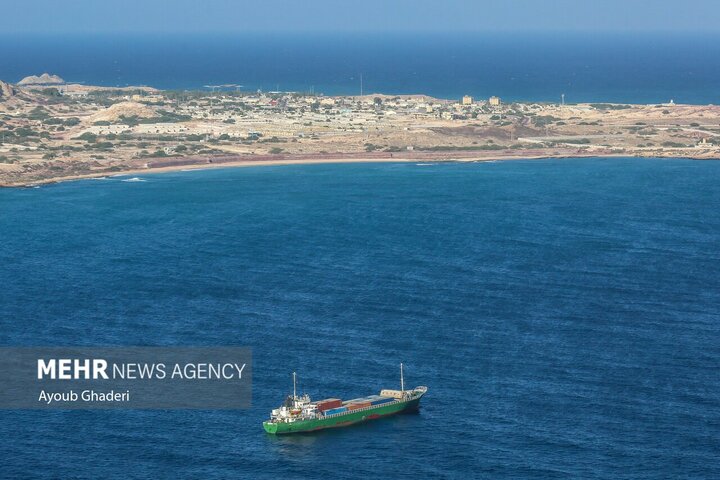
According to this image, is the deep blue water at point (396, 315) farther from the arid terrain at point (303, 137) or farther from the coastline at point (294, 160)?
the arid terrain at point (303, 137)

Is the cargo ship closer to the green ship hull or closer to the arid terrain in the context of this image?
the green ship hull

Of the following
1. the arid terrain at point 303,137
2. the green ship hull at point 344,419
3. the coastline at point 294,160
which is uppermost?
the arid terrain at point 303,137

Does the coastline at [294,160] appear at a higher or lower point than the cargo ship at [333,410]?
higher

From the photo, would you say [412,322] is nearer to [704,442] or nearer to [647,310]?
[647,310]

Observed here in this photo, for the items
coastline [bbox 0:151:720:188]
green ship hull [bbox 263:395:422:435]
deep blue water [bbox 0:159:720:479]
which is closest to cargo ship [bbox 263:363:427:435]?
green ship hull [bbox 263:395:422:435]

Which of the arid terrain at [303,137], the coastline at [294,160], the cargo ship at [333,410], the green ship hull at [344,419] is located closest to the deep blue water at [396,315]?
the green ship hull at [344,419]

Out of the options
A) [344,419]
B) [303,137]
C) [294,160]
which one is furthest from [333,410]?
[303,137]

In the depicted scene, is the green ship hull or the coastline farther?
the coastline
